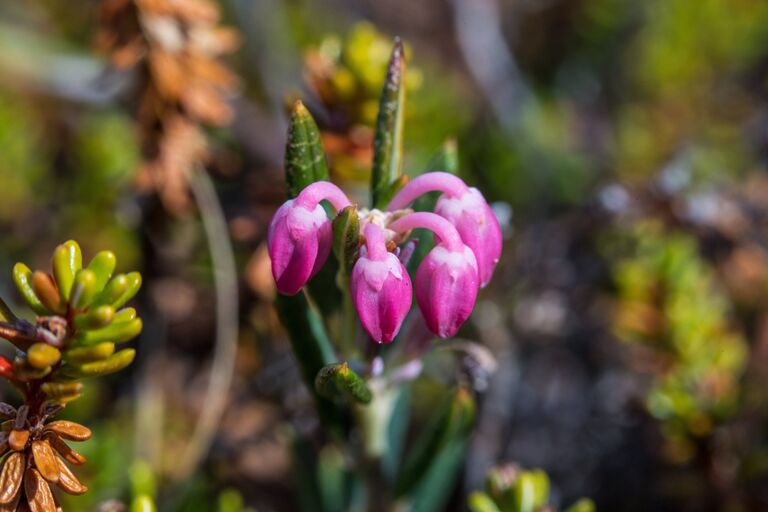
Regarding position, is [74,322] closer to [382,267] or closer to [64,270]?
[64,270]

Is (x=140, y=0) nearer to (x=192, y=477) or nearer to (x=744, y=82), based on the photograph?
(x=192, y=477)

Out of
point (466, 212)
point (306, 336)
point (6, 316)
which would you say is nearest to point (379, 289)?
point (466, 212)

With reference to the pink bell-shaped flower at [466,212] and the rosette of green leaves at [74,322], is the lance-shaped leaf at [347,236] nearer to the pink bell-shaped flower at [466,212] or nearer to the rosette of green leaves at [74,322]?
the pink bell-shaped flower at [466,212]

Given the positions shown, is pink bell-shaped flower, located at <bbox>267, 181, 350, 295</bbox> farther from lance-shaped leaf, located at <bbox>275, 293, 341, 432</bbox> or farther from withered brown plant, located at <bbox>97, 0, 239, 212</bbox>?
withered brown plant, located at <bbox>97, 0, 239, 212</bbox>

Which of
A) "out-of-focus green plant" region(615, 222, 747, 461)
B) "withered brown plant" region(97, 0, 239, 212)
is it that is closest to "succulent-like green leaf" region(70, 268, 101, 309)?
"withered brown plant" region(97, 0, 239, 212)

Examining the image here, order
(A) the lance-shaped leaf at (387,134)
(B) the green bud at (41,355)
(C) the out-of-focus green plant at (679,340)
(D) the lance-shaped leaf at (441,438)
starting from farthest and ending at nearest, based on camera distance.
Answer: (C) the out-of-focus green plant at (679,340) → (D) the lance-shaped leaf at (441,438) → (A) the lance-shaped leaf at (387,134) → (B) the green bud at (41,355)

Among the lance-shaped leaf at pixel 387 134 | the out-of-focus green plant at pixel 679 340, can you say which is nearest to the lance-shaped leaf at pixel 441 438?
the lance-shaped leaf at pixel 387 134

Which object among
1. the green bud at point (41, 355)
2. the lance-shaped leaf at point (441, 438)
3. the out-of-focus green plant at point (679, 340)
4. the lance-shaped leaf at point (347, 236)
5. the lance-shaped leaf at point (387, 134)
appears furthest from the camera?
the out-of-focus green plant at point (679, 340)
